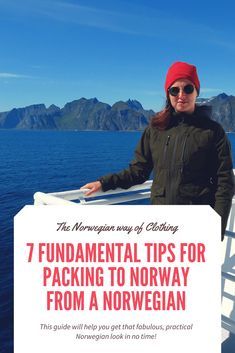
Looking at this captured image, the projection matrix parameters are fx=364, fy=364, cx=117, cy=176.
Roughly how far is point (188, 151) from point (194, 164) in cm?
13

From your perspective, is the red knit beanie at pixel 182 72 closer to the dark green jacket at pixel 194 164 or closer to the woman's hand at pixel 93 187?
the dark green jacket at pixel 194 164

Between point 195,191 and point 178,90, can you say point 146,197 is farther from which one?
point 178,90

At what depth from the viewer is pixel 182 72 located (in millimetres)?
3285

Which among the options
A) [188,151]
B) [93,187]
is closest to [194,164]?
[188,151]

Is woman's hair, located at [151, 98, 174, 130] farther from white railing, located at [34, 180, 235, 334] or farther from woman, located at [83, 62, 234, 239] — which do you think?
white railing, located at [34, 180, 235, 334]

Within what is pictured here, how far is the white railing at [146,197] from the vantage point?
3.22m

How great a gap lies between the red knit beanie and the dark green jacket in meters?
0.30

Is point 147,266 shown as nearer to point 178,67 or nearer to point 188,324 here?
point 188,324

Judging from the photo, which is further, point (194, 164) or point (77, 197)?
point (77, 197)

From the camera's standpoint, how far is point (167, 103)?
3598mm

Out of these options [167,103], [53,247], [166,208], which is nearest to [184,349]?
[166,208]

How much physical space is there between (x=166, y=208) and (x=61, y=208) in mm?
693

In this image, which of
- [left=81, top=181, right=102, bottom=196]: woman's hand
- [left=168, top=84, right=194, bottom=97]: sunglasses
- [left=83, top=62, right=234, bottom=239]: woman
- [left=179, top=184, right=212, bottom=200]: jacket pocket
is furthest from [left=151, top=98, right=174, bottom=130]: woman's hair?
[left=81, top=181, right=102, bottom=196]: woman's hand

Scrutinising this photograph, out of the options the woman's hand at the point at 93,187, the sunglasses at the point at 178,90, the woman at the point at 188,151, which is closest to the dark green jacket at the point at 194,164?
the woman at the point at 188,151
